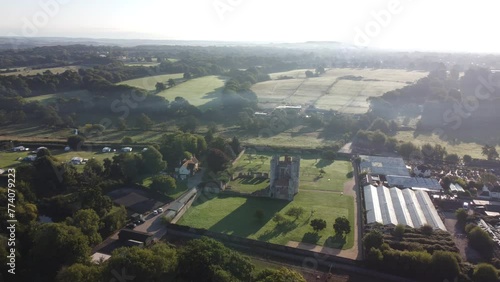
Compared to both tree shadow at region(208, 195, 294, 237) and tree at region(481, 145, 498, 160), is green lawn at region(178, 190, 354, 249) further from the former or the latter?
tree at region(481, 145, 498, 160)

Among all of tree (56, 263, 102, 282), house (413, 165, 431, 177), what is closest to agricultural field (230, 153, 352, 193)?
house (413, 165, 431, 177)

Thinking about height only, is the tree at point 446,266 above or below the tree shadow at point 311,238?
above

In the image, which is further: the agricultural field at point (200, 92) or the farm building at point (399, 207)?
the agricultural field at point (200, 92)

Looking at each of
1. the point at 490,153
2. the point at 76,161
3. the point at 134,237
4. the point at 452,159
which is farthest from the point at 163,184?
the point at 490,153

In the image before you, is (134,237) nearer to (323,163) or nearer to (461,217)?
(323,163)

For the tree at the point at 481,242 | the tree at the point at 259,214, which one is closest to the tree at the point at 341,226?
the tree at the point at 259,214

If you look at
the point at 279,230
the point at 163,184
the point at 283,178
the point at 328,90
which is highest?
the point at 283,178

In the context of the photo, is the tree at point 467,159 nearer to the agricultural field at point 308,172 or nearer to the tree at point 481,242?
the agricultural field at point 308,172
